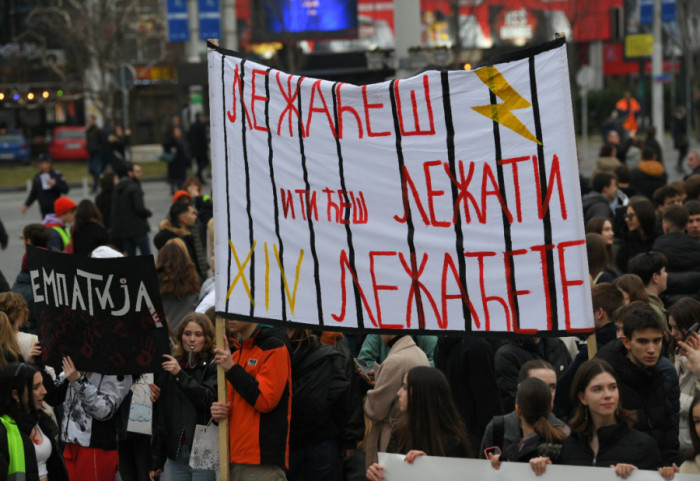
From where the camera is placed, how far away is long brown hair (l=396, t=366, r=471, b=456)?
17.5 ft

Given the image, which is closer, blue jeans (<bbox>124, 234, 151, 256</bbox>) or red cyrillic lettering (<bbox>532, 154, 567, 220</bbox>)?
red cyrillic lettering (<bbox>532, 154, 567, 220</bbox>)

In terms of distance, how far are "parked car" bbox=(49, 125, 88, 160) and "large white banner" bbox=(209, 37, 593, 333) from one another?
34.4 m

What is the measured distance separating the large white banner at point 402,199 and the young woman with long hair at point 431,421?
0.24 metres

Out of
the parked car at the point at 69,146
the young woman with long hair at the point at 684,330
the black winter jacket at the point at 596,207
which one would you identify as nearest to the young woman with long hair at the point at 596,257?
the young woman with long hair at the point at 684,330

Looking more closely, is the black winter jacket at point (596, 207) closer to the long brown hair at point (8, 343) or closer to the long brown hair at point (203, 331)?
the long brown hair at point (203, 331)

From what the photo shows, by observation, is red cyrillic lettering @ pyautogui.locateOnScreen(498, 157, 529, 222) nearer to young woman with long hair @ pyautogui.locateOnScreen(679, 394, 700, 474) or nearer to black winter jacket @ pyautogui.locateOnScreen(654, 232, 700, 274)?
young woman with long hair @ pyautogui.locateOnScreen(679, 394, 700, 474)

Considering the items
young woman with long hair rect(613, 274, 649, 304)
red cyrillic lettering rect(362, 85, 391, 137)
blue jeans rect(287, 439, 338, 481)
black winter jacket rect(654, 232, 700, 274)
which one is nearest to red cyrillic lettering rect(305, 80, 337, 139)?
red cyrillic lettering rect(362, 85, 391, 137)

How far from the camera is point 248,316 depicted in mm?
5855

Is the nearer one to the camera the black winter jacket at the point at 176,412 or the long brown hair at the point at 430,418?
the long brown hair at the point at 430,418

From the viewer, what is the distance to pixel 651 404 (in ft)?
18.7

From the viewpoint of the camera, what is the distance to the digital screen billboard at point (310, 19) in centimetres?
3312

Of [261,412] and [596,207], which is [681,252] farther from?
[261,412]

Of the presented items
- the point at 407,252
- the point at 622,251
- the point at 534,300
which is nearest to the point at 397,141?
the point at 407,252

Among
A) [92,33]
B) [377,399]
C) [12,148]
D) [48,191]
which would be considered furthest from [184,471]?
[92,33]
